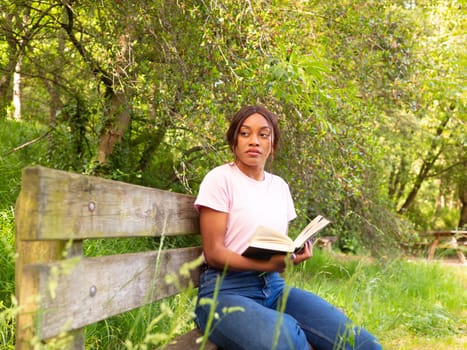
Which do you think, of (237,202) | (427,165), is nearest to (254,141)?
(237,202)

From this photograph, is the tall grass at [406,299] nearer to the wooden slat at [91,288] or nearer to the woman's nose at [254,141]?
the woman's nose at [254,141]

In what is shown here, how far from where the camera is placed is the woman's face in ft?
10.5

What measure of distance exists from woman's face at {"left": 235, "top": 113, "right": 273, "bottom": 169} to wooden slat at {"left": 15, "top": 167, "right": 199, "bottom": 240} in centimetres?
50

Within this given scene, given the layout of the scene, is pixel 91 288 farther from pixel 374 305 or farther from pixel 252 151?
pixel 374 305

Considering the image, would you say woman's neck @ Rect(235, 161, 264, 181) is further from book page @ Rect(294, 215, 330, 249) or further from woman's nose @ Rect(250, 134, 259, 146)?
book page @ Rect(294, 215, 330, 249)

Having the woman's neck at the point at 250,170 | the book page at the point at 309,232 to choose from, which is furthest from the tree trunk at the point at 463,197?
the book page at the point at 309,232

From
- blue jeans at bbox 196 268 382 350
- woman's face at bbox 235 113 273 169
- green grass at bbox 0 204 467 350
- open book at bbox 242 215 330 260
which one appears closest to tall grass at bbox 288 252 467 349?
green grass at bbox 0 204 467 350

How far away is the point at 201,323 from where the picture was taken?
9.27 feet

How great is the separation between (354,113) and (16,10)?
3.53 m

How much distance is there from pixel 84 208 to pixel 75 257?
0.61 m

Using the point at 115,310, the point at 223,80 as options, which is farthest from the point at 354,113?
the point at 115,310

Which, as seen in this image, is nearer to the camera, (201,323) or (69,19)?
(201,323)

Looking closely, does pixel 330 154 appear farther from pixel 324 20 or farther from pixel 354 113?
pixel 324 20

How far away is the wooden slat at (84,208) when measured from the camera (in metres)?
1.85
